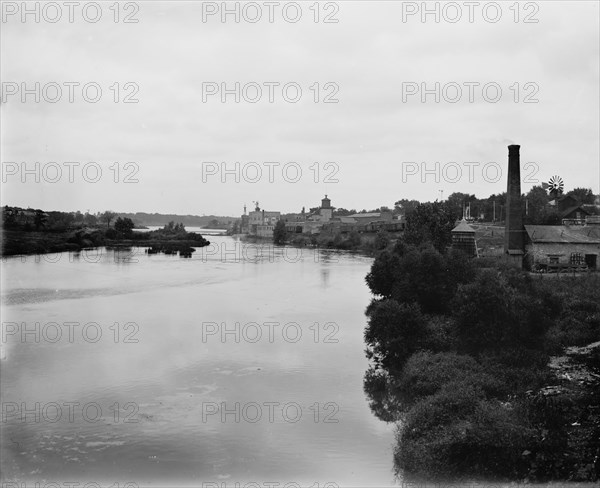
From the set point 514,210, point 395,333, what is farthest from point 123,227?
point 395,333

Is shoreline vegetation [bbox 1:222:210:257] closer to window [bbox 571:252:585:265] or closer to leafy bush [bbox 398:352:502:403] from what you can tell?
leafy bush [bbox 398:352:502:403]

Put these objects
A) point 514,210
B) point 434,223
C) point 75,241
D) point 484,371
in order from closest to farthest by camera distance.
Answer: point 484,371 → point 514,210 → point 434,223 → point 75,241

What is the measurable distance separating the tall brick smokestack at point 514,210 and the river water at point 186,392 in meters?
11.2

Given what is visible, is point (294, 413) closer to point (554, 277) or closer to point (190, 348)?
point (190, 348)

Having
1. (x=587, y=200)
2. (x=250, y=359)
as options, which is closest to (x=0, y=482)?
(x=250, y=359)

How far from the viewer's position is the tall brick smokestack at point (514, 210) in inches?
1452

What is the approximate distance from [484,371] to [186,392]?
1028 centimetres

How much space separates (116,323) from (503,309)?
20.3 meters

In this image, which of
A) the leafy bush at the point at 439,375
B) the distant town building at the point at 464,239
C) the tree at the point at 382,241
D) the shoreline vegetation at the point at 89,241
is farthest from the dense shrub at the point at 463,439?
the tree at the point at 382,241

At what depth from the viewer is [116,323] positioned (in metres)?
28.9

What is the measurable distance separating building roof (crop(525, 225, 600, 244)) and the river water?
12715 mm

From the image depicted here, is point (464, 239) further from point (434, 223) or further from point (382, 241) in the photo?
point (382, 241)

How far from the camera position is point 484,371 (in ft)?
58.3

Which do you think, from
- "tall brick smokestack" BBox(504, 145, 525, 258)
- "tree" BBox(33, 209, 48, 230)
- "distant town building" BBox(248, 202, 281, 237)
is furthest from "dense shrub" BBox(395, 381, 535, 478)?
"distant town building" BBox(248, 202, 281, 237)
